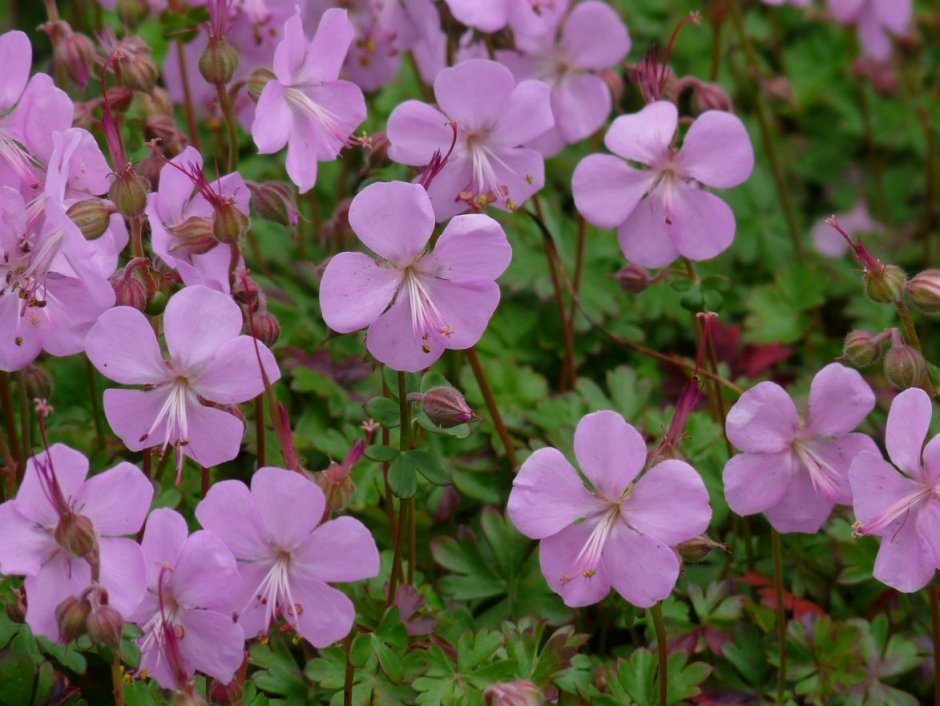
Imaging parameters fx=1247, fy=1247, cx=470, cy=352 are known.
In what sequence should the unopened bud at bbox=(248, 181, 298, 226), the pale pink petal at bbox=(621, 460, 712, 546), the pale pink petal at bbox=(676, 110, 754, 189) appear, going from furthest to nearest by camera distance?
the pale pink petal at bbox=(676, 110, 754, 189) < the unopened bud at bbox=(248, 181, 298, 226) < the pale pink petal at bbox=(621, 460, 712, 546)

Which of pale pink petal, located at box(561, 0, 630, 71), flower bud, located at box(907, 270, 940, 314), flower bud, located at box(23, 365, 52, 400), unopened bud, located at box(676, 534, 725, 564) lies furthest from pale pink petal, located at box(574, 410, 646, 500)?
pale pink petal, located at box(561, 0, 630, 71)

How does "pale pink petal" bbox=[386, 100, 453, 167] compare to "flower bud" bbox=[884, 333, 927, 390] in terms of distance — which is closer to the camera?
"flower bud" bbox=[884, 333, 927, 390]

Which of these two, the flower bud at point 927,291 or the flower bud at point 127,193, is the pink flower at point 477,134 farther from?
the flower bud at point 927,291

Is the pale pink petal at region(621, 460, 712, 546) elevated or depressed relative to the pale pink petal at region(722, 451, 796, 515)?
elevated

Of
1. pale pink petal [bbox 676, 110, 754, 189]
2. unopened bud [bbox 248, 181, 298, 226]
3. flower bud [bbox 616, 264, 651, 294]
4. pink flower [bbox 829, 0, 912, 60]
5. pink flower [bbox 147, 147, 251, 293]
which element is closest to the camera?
pink flower [bbox 147, 147, 251, 293]

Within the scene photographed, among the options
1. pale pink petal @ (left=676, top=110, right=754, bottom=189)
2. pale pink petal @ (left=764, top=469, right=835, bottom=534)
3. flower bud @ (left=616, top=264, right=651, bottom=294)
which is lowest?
pale pink petal @ (left=764, top=469, right=835, bottom=534)

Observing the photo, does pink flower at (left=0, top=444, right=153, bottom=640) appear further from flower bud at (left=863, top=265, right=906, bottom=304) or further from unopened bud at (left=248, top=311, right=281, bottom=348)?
flower bud at (left=863, top=265, right=906, bottom=304)

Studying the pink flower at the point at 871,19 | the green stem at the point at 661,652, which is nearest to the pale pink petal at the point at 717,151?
the green stem at the point at 661,652
